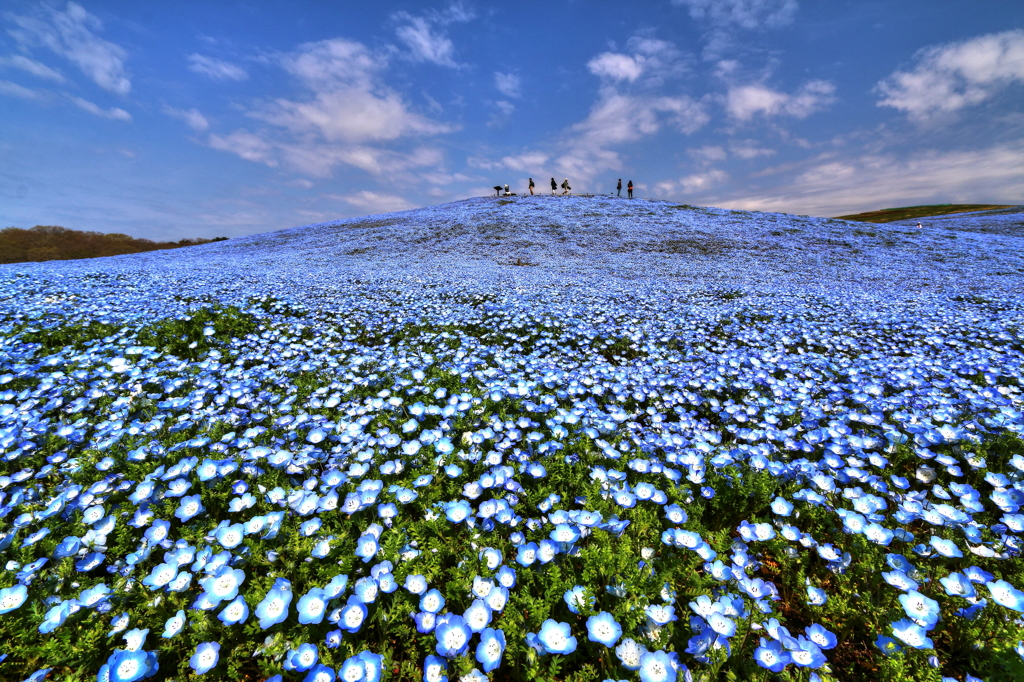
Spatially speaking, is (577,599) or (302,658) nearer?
(302,658)

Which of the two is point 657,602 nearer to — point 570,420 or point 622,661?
point 622,661

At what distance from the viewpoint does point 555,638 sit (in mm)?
2059

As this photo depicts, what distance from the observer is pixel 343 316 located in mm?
9125

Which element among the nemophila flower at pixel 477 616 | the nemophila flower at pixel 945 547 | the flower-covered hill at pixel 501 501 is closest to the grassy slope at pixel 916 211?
the flower-covered hill at pixel 501 501

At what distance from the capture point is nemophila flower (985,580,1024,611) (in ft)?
6.84

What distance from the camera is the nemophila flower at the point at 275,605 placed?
6.81ft

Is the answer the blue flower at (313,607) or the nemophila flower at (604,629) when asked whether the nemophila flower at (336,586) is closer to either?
the blue flower at (313,607)

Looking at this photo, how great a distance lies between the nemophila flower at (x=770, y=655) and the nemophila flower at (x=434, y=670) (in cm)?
162

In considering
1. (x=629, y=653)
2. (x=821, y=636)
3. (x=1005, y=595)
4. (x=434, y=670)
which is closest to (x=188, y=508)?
(x=434, y=670)

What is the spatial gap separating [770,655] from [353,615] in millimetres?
2240

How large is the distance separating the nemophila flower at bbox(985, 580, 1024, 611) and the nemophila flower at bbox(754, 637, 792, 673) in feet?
4.05

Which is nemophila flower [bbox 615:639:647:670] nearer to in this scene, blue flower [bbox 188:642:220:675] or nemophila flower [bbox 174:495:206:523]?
blue flower [bbox 188:642:220:675]

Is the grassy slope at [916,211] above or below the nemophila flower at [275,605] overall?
above

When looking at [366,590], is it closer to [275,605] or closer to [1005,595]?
[275,605]
